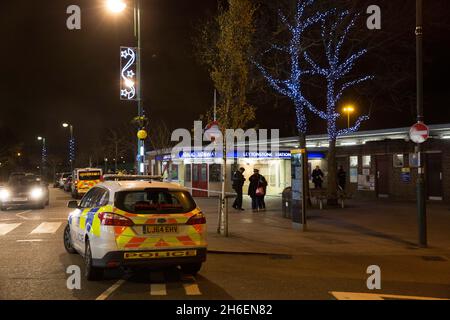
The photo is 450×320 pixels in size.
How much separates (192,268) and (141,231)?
1.39 m

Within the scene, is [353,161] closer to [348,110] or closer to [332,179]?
[348,110]

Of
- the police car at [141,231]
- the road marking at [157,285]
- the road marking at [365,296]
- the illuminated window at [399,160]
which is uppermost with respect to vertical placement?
the illuminated window at [399,160]

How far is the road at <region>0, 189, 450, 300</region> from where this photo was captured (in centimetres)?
752

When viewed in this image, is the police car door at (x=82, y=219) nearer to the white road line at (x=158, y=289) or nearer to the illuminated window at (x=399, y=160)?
the white road line at (x=158, y=289)

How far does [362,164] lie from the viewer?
26781mm

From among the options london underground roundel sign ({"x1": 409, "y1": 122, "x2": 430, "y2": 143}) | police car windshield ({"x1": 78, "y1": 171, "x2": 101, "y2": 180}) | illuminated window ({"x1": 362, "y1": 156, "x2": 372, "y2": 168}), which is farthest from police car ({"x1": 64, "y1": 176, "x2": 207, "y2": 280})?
police car windshield ({"x1": 78, "y1": 171, "x2": 101, "y2": 180})

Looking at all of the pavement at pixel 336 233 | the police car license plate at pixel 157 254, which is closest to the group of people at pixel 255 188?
the pavement at pixel 336 233

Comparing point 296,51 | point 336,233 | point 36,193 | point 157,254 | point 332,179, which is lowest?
point 336,233

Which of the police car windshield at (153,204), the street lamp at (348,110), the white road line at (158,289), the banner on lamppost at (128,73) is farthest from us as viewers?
the street lamp at (348,110)

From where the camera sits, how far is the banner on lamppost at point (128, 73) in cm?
2014

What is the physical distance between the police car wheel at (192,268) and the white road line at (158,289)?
0.81 m

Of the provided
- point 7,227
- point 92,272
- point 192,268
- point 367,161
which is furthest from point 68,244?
point 367,161

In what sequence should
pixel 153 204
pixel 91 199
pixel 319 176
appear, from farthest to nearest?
pixel 319 176 → pixel 91 199 → pixel 153 204

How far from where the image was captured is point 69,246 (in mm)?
10828
